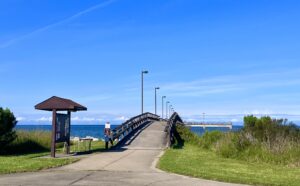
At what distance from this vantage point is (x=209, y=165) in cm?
1848

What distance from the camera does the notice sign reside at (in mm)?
22116

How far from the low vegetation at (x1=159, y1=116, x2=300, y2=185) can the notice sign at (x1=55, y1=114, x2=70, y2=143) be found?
17.0 ft

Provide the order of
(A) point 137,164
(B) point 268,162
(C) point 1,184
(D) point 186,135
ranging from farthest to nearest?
(D) point 186,135
(B) point 268,162
(A) point 137,164
(C) point 1,184

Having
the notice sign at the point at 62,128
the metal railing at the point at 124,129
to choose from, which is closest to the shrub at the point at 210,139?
the metal railing at the point at 124,129

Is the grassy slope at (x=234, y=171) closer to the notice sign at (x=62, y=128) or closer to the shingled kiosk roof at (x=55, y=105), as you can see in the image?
the shingled kiosk roof at (x=55, y=105)

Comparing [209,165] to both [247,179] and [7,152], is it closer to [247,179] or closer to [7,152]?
[247,179]

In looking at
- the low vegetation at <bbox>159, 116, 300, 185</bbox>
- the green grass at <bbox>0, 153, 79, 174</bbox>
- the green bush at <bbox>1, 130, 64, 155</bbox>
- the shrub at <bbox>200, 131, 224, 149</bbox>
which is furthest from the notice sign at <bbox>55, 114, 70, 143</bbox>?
the shrub at <bbox>200, 131, 224, 149</bbox>

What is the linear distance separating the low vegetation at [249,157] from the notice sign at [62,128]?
17.0 feet

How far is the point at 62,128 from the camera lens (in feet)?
75.1

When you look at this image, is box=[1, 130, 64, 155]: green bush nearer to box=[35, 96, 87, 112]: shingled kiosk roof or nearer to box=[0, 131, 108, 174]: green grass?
box=[0, 131, 108, 174]: green grass

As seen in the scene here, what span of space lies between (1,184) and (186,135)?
978 inches

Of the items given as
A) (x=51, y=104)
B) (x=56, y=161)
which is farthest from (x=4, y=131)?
(x=56, y=161)

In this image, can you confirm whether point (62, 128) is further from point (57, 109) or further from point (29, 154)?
point (29, 154)

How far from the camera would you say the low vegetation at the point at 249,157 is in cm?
1544
